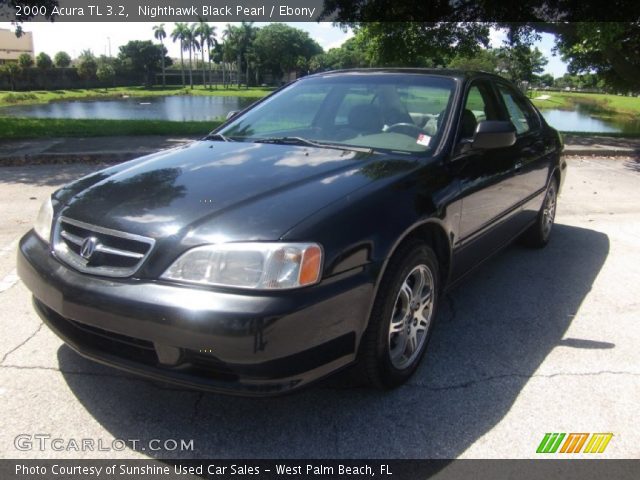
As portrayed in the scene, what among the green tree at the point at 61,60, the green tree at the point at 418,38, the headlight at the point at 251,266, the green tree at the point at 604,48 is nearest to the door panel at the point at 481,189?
the headlight at the point at 251,266

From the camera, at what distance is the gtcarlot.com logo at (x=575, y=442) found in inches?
88.5

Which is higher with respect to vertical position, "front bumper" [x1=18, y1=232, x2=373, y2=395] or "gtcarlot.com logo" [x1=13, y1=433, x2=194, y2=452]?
"front bumper" [x1=18, y1=232, x2=373, y2=395]

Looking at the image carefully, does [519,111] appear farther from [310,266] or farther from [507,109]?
[310,266]

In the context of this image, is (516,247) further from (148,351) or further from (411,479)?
(148,351)

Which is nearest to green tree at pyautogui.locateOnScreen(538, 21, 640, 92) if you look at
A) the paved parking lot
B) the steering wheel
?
the paved parking lot

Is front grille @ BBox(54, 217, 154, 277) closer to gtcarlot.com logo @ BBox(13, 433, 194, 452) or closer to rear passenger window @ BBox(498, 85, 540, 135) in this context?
gtcarlot.com logo @ BBox(13, 433, 194, 452)

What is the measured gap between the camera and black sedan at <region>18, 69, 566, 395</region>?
6.45ft

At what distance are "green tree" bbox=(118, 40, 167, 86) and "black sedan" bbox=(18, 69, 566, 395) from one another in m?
105

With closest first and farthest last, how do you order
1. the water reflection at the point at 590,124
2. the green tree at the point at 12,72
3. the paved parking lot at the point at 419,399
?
1. the paved parking lot at the point at 419,399
2. the water reflection at the point at 590,124
3. the green tree at the point at 12,72

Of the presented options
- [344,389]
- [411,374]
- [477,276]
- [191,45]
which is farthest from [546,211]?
[191,45]

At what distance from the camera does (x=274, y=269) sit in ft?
6.50

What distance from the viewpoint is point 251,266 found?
1.99 m

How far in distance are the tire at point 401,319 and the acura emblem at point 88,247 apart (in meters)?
1.22

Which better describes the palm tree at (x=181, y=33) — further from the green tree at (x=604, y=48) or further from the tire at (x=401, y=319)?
the tire at (x=401, y=319)
